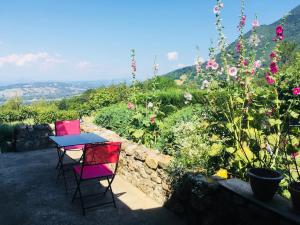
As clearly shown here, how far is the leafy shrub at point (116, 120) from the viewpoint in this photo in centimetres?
764

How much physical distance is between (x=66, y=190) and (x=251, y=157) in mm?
2994

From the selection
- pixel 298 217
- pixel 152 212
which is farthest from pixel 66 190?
pixel 298 217

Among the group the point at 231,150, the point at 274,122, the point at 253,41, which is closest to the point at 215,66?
the point at 253,41

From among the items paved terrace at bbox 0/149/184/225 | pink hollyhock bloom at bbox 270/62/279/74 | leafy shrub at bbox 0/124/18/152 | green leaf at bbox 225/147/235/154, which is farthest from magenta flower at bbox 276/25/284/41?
leafy shrub at bbox 0/124/18/152

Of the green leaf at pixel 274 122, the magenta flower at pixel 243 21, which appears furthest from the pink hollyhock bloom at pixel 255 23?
the green leaf at pixel 274 122

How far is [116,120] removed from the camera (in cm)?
809

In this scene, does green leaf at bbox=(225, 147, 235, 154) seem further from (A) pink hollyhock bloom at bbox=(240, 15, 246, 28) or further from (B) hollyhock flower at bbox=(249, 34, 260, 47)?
(A) pink hollyhock bloom at bbox=(240, 15, 246, 28)

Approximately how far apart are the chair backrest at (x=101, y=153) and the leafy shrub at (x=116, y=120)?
2.72m

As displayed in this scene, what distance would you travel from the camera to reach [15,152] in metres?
8.05

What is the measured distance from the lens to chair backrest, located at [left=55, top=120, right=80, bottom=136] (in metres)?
6.52

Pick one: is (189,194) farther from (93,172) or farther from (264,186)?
(93,172)

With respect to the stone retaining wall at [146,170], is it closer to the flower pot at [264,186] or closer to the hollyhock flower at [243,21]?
the flower pot at [264,186]

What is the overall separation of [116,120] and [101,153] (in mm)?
3707

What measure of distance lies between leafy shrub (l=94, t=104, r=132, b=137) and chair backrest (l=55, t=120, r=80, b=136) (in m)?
1.20
